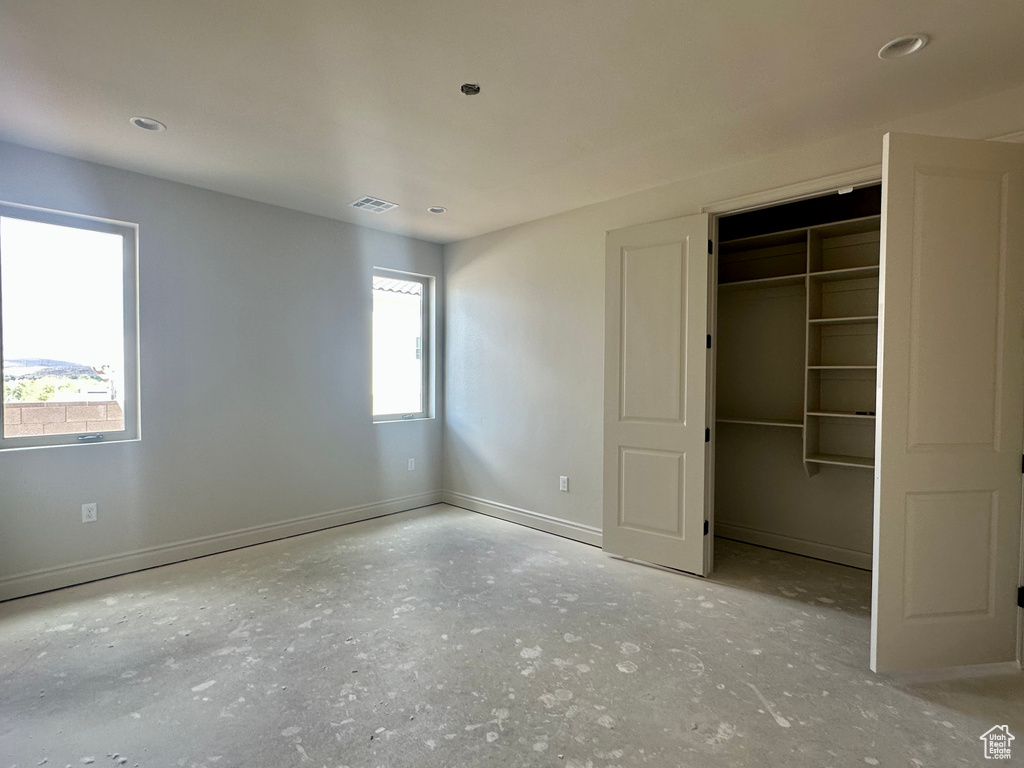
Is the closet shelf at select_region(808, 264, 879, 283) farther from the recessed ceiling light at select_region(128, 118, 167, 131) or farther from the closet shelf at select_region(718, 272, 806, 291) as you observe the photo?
the recessed ceiling light at select_region(128, 118, 167, 131)

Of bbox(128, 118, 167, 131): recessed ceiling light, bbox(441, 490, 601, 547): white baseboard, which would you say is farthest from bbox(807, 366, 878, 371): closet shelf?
bbox(128, 118, 167, 131): recessed ceiling light

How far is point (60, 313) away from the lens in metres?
3.20

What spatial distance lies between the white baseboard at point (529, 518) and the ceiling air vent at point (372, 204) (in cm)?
273

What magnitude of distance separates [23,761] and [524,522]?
10.8 ft

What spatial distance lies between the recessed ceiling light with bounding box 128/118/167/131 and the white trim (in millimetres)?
3163

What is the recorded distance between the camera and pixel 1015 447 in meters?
2.26

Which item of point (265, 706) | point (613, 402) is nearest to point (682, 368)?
point (613, 402)

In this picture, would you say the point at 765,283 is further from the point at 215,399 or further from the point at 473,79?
the point at 215,399

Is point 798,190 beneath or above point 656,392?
above

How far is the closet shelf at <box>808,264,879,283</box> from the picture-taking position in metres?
3.29

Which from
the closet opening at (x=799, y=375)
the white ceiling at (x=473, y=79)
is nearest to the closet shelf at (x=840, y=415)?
the closet opening at (x=799, y=375)

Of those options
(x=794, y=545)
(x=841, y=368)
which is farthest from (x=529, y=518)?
(x=841, y=368)

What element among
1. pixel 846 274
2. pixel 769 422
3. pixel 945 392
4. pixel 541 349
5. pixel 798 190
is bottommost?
pixel 769 422

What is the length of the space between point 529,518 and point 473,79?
337 cm
